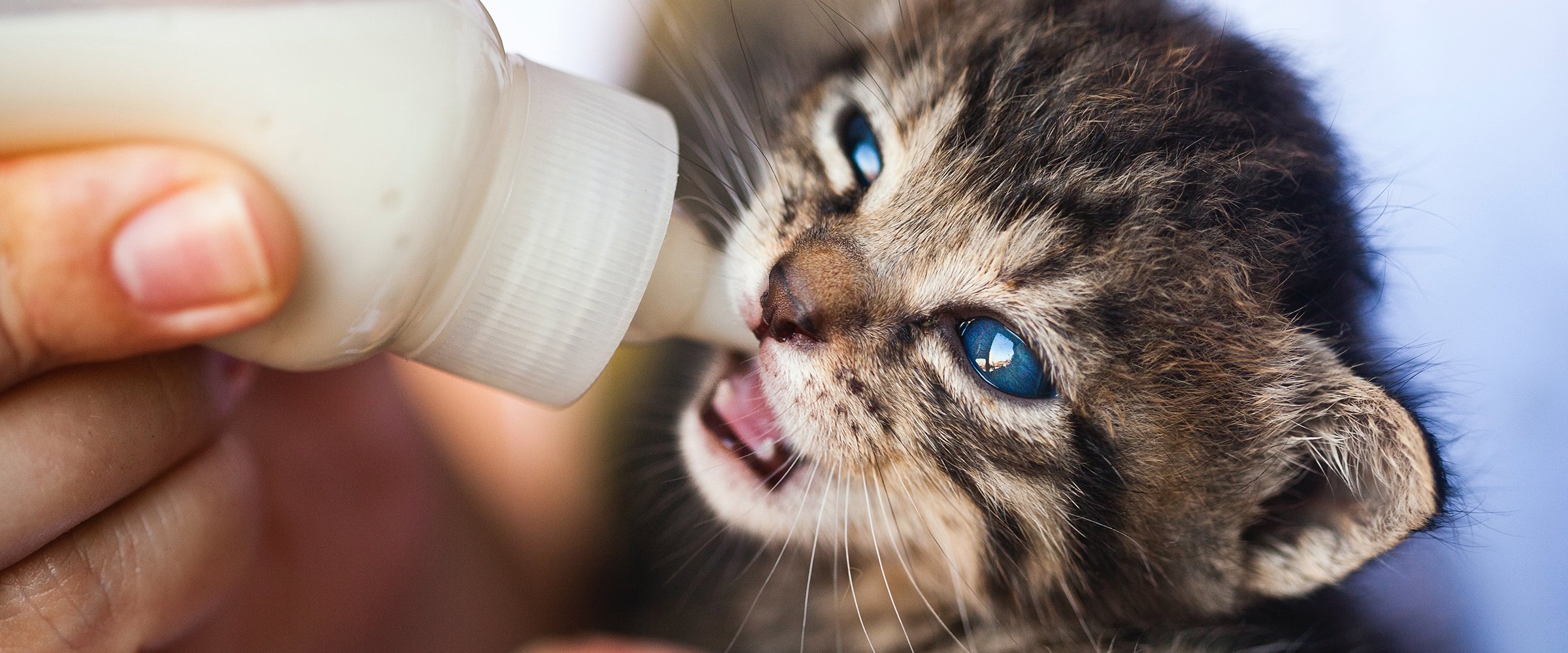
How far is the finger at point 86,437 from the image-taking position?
464 mm

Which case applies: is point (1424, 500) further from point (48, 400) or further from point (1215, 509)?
point (48, 400)

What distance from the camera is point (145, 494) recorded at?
574 mm

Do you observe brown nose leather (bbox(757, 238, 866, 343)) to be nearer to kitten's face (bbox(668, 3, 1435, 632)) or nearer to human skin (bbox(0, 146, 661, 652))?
kitten's face (bbox(668, 3, 1435, 632))

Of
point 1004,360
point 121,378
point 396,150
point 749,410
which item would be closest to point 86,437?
point 121,378

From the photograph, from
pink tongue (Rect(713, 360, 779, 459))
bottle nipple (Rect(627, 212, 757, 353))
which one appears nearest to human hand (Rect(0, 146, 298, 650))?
bottle nipple (Rect(627, 212, 757, 353))

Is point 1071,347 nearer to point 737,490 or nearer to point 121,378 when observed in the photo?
point 737,490

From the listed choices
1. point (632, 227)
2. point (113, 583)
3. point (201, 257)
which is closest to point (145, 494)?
point (113, 583)

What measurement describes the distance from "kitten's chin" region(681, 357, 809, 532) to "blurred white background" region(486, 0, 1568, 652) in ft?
1.23

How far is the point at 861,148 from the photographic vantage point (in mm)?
712

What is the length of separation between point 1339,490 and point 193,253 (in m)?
0.61

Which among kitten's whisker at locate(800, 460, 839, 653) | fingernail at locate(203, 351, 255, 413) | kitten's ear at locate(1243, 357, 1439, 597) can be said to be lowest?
kitten's whisker at locate(800, 460, 839, 653)

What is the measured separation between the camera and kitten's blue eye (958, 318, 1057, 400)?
544mm

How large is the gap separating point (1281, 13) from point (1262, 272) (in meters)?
0.14

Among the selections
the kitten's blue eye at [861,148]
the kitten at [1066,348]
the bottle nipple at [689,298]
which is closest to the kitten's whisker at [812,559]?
the kitten at [1066,348]
